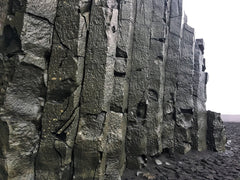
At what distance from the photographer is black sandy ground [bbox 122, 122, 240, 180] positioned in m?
3.19

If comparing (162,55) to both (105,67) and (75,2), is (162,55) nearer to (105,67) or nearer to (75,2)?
(105,67)

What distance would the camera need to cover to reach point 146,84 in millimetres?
3469

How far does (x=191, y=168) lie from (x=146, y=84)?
2099 mm

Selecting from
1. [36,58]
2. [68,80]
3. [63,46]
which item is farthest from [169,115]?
[36,58]

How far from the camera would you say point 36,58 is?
2633 millimetres

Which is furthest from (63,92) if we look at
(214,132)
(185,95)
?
(214,132)

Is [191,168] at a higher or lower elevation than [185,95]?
lower

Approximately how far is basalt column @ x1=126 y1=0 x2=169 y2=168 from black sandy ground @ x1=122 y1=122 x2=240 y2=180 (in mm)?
224

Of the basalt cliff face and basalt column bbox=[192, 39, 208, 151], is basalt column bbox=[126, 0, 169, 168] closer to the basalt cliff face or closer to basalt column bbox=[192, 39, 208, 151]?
the basalt cliff face

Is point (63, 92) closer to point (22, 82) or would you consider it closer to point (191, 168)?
point (22, 82)

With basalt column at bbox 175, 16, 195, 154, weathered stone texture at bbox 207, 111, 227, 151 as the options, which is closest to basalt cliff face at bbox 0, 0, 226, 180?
basalt column at bbox 175, 16, 195, 154

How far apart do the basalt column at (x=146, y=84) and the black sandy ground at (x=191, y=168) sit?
224 mm

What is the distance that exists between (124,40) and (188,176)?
2.96 m

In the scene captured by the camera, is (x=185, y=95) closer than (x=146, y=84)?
No
